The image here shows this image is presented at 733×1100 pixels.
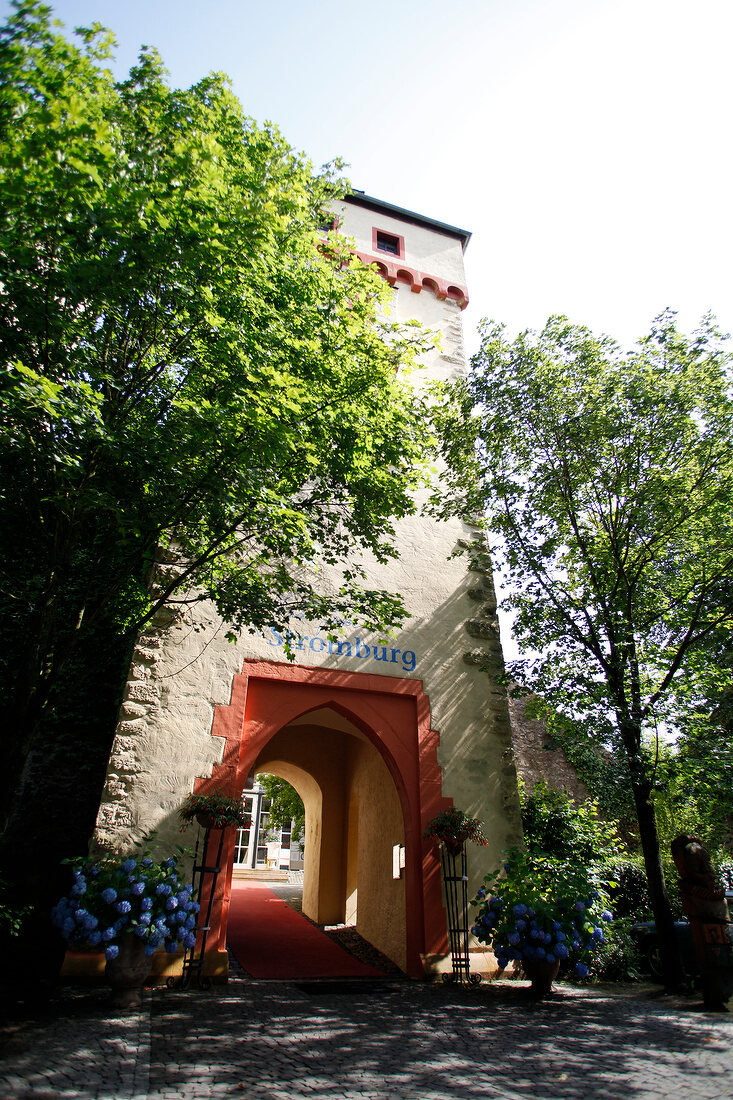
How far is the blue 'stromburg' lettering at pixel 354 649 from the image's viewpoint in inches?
334

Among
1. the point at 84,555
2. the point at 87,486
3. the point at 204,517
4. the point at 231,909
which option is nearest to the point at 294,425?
the point at 204,517

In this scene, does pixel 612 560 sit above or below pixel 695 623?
above

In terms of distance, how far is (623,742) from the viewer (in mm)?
8297

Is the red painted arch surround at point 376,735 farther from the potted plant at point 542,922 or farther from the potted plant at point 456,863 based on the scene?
the potted plant at point 542,922

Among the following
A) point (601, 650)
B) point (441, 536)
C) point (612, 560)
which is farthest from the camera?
point (441, 536)

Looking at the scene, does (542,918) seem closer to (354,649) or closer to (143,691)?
(354,649)

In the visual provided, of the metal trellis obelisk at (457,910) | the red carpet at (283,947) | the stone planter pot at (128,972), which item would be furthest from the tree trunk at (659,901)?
the stone planter pot at (128,972)

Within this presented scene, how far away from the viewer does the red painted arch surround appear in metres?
7.60

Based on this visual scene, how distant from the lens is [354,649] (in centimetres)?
894

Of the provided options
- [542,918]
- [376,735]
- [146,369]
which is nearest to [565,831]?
[542,918]

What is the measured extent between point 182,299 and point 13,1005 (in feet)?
20.4

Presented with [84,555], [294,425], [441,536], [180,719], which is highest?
[441,536]

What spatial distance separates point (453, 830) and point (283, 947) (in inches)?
167

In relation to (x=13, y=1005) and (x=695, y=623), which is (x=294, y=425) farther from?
(x=695, y=623)
